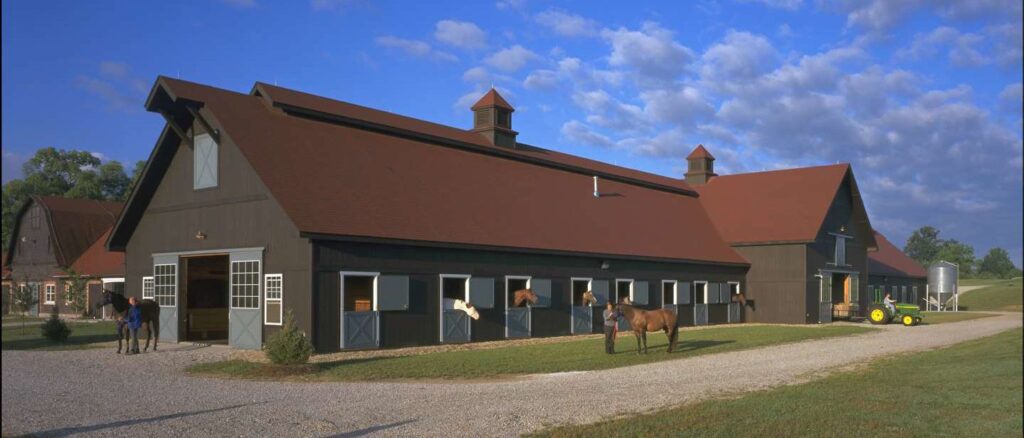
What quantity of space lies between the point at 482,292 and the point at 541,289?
3117 mm

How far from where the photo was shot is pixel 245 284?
941 inches

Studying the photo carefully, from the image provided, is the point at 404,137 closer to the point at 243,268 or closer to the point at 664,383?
the point at 243,268

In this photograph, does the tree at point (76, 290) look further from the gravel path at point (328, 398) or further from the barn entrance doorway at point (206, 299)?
the gravel path at point (328, 398)

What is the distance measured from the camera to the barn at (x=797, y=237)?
40219 millimetres

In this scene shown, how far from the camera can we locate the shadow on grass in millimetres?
24781

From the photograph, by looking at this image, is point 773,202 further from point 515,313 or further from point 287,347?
point 287,347

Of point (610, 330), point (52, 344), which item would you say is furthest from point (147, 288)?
point (610, 330)

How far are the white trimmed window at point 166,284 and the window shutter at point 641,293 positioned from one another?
17224mm

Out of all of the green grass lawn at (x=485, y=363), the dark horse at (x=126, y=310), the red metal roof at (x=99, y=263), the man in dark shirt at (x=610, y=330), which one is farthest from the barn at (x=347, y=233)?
the red metal roof at (x=99, y=263)

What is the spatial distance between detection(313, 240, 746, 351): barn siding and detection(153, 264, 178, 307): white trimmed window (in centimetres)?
672

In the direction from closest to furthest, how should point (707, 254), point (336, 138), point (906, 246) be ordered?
point (336, 138)
point (707, 254)
point (906, 246)

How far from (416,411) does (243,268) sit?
13.2 metres

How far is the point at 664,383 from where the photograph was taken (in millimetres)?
16109

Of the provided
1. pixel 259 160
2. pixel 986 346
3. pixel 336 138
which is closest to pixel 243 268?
pixel 259 160
